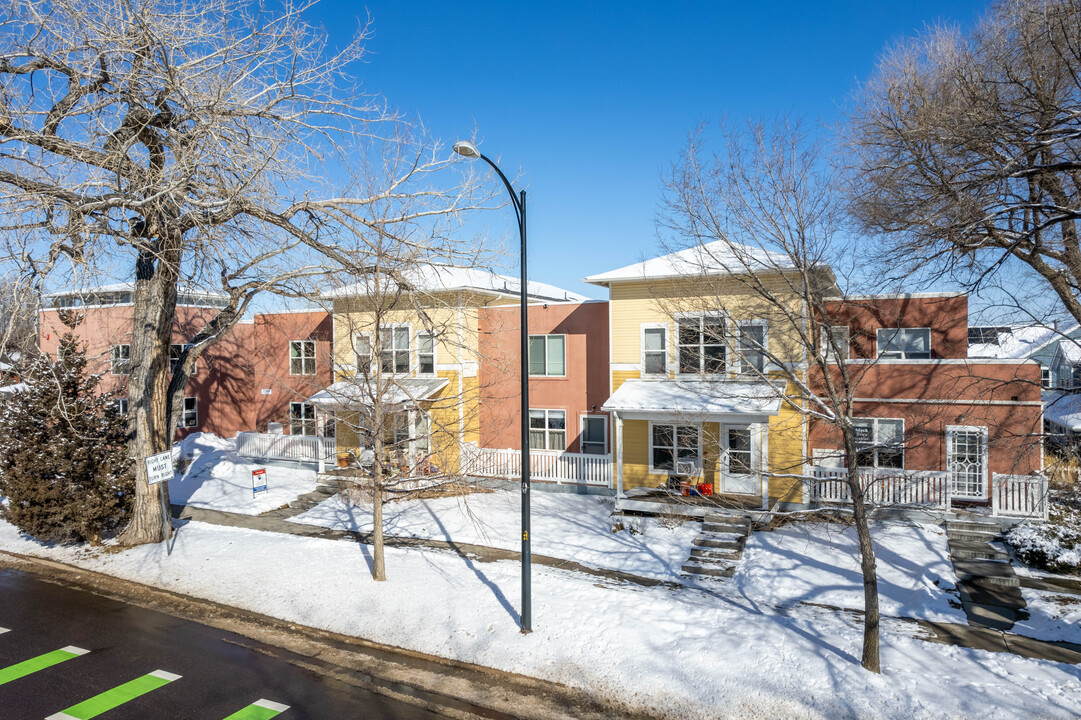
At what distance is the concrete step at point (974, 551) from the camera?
42.4ft

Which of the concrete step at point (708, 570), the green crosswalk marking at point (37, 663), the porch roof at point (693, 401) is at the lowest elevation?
the concrete step at point (708, 570)

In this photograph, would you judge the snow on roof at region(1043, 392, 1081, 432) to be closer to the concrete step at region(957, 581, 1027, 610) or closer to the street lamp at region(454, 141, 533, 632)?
the concrete step at region(957, 581, 1027, 610)

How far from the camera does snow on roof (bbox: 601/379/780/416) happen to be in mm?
14961

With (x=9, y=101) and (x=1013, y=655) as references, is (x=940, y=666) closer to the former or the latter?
(x=1013, y=655)

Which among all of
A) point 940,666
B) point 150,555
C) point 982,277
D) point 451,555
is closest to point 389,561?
point 451,555

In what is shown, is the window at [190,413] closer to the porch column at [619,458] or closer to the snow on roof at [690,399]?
the snow on roof at [690,399]

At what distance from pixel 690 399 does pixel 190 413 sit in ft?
72.8

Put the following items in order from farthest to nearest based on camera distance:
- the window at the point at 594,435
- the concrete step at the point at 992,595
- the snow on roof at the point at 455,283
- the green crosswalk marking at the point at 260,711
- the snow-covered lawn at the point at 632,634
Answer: the window at the point at 594,435 < the snow on roof at the point at 455,283 < the concrete step at the point at 992,595 < the snow-covered lawn at the point at 632,634 < the green crosswalk marking at the point at 260,711

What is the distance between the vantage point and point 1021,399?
1530 cm

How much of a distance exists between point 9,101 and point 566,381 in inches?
568

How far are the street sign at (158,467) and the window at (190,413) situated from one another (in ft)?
51.7

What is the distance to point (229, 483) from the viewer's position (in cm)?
2014

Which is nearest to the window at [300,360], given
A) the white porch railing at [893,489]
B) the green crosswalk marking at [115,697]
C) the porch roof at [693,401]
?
the porch roof at [693,401]

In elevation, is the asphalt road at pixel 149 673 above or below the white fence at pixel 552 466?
below
